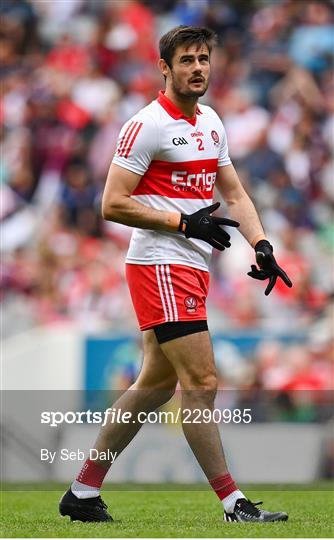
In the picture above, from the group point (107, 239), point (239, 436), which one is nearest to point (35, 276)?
point (107, 239)

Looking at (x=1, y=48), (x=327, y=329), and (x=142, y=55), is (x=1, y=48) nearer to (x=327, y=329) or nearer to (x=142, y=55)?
(x=142, y=55)

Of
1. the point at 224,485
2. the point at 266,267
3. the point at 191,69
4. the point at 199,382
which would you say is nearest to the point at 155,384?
the point at 199,382

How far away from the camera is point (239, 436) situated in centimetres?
888

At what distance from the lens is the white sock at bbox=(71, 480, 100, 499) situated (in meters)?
5.53

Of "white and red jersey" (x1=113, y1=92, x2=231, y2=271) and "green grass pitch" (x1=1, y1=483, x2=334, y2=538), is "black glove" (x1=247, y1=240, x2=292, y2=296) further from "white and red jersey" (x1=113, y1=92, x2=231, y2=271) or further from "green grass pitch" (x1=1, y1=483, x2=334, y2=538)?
"green grass pitch" (x1=1, y1=483, x2=334, y2=538)

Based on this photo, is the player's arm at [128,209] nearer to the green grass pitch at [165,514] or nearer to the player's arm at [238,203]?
the player's arm at [238,203]

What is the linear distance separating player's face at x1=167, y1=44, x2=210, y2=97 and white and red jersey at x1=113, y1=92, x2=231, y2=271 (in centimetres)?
11

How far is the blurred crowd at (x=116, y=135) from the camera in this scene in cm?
1223

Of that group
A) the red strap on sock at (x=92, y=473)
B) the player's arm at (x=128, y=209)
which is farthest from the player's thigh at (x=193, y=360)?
the red strap on sock at (x=92, y=473)

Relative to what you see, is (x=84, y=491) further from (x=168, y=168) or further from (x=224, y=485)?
(x=168, y=168)

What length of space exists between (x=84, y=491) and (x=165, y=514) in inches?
24.5

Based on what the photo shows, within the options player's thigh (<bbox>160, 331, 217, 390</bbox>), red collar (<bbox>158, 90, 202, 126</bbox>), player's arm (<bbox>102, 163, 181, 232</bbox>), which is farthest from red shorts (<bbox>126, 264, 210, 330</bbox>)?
red collar (<bbox>158, 90, 202, 126</bbox>)

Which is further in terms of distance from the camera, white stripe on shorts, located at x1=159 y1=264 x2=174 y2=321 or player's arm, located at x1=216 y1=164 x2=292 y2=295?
player's arm, located at x1=216 y1=164 x2=292 y2=295

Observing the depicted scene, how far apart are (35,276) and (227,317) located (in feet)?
7.96
